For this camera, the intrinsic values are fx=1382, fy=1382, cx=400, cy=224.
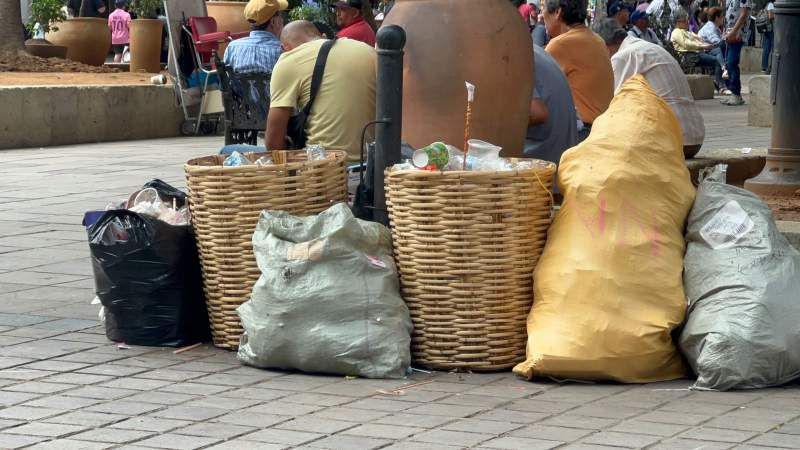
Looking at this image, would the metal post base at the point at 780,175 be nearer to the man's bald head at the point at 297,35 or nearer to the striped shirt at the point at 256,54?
the man's bald head at the point at 297,35

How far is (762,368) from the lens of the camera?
195 inches

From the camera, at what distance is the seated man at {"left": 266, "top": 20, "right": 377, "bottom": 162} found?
21.2 feet

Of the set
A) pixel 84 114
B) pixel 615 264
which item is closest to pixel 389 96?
pixel 615 264

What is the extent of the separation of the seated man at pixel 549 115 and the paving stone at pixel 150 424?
2.85 metres

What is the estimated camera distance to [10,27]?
55.5 feet

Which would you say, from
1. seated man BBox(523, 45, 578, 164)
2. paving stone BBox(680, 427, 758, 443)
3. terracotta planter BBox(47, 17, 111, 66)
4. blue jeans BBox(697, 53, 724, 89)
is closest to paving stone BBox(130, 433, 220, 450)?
paving stone BBox(680, 427, 758, 443)

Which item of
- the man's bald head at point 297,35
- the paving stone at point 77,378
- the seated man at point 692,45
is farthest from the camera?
the seated man at point 692,45

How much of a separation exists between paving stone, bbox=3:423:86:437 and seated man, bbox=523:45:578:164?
3081 mm

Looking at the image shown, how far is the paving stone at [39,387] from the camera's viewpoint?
5.00 metres

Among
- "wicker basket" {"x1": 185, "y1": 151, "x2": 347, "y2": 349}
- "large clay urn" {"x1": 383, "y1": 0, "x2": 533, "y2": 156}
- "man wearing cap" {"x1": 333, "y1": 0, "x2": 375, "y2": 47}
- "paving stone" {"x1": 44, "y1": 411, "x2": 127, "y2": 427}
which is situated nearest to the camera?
"paving stone" {"x1": 44, "y1": 411, "x2": 127, "y2": 427}

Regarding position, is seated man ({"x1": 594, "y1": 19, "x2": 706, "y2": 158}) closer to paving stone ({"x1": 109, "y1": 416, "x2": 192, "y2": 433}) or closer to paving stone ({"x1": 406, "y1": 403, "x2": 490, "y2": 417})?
paving stone ({"x1": 406, "y1": 403, "x2": 490, "y2": 417})

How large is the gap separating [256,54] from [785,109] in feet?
11.5

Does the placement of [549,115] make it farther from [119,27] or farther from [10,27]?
[119,27]

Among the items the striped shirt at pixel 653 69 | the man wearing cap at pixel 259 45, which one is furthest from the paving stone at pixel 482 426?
the man wearing cap at pixel 259 45
